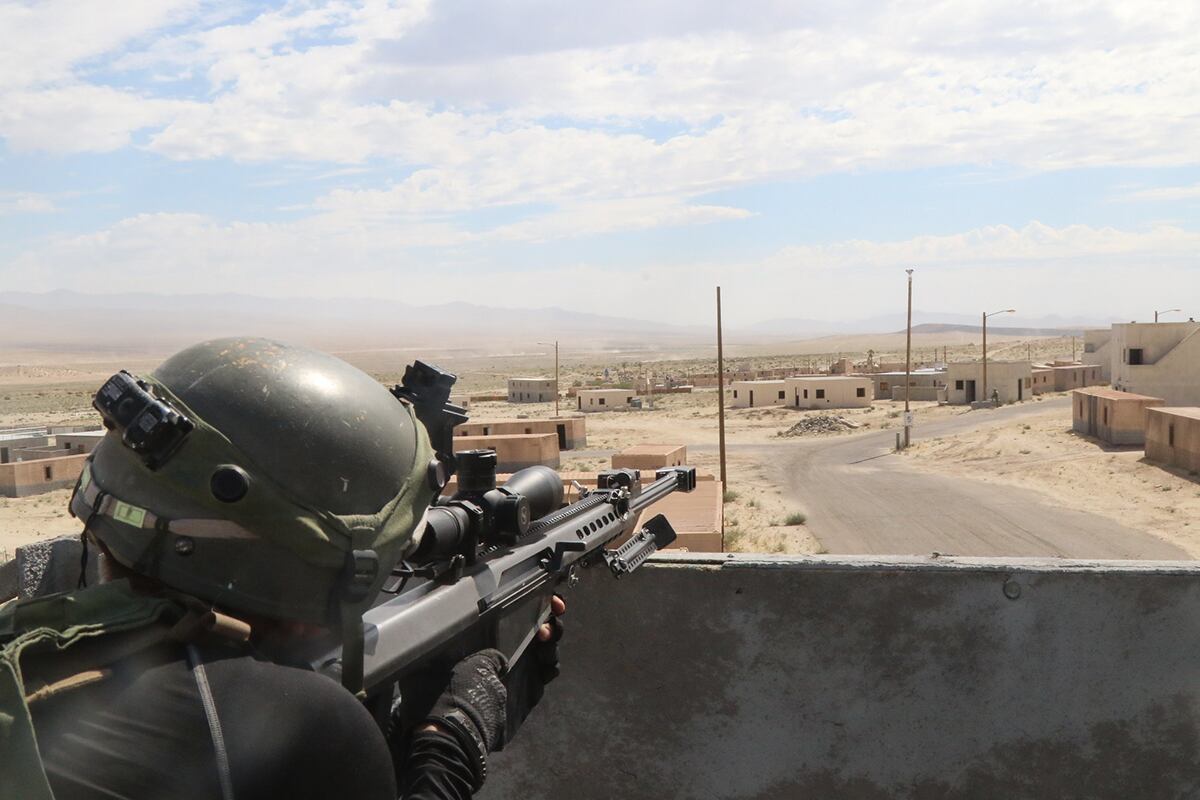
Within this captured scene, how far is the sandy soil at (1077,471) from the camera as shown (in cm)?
2312

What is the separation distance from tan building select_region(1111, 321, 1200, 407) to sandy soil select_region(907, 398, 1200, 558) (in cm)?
368

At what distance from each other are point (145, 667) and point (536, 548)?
6.25 ft

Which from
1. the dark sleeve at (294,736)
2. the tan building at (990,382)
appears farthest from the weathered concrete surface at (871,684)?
the tan building at (990,382)

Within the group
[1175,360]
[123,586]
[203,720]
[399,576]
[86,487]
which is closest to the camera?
[203,720]

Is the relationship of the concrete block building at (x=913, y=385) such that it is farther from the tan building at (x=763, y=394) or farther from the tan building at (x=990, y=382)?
the tan building at (x=763, y=394)

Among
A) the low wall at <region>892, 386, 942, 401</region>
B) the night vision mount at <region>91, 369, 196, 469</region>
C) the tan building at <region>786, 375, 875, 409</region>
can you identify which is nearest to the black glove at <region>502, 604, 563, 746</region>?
the night vision mount at <region>91, 369, 196, 469</region>

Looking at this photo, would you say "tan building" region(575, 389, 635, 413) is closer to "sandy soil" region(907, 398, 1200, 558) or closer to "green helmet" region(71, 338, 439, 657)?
"sandy soil" region(907, 398, 1200, 558)

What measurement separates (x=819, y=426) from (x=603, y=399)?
655 inches

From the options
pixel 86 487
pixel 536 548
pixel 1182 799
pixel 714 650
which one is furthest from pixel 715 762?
pixel 86 487

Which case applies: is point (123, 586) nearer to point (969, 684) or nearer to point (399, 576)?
point (399, 576)

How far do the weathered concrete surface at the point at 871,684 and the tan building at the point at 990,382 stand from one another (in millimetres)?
51429

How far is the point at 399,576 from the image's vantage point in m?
2.77

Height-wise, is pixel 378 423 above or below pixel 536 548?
above

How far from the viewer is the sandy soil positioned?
2312 centimetres
